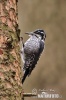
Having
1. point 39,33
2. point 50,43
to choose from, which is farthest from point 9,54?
point 50,43

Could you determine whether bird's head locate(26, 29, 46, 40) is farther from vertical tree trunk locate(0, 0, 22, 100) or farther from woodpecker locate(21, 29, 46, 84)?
vertical tree trunk locate(0, 0, 22, 100)

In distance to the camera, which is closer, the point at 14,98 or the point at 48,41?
the point at 14,98

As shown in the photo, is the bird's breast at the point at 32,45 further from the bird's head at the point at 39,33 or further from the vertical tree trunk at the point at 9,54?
the vertical tree trunk at the point at 9,54

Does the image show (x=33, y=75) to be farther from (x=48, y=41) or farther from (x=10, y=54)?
(x=10, y=54)

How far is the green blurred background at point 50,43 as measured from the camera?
7918 mm

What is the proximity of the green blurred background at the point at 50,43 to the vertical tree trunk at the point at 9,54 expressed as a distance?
3.45m

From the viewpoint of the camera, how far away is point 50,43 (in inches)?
315

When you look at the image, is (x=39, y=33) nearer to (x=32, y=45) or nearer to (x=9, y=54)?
(x=32, y=45)

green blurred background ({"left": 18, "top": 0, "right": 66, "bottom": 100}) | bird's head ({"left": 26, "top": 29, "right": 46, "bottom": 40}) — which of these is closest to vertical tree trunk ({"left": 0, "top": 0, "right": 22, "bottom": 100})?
bird's head ({"left": 26, "top": 29, "right": 46, "bottom": 40})

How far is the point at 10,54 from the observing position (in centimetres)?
429

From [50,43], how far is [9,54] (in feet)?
12.3

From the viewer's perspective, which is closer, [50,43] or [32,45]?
[32,45]

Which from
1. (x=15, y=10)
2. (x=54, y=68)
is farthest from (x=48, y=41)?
(x=15, y=10)

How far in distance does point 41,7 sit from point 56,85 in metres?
1.26
